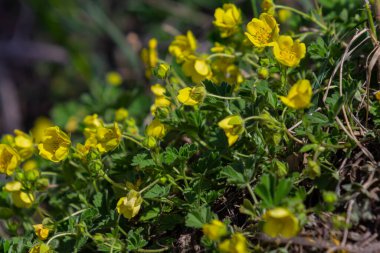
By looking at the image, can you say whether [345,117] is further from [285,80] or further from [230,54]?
[230,54]

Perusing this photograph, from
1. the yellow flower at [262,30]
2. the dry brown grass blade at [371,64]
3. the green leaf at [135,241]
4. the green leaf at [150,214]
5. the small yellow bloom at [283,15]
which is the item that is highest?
the yellow flower at [262,30]

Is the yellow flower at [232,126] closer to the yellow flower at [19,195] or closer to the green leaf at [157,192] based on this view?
the green leaf at [157,192]

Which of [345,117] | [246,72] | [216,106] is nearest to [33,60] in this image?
[246,72]

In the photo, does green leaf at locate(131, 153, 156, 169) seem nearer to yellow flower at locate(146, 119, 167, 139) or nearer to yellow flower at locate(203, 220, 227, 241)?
yellow flower at locate(146, 119, 167, 139)

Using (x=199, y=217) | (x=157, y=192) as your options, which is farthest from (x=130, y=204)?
(x=199, y=217)

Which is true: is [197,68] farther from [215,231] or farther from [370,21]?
[215,231]

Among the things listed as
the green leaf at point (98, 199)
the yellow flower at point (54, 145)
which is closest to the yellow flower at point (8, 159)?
the yellow flower at point (54, 145)

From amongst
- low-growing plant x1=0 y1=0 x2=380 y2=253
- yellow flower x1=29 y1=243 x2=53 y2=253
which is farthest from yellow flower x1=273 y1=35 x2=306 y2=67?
yellow flower x1=29 y1=243 x2=53 y2=253
